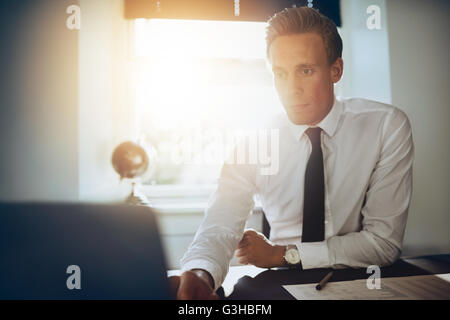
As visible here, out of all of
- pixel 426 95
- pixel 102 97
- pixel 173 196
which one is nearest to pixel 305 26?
pixel 426 95

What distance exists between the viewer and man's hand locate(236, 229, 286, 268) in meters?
0.78

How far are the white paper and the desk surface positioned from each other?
3 centimetres

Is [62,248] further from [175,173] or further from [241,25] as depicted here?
[175,173]

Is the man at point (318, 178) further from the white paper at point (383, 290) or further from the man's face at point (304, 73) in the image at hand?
the white paper at point (383, 290)

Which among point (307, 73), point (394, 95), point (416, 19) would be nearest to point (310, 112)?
point (307, 73)

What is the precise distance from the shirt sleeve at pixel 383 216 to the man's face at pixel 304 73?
0.22 m

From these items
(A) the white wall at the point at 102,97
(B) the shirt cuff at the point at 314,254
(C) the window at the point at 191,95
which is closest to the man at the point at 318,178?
(B) the shirt cuff at the point at 314,254

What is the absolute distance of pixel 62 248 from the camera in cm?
51

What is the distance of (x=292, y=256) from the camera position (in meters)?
0.80

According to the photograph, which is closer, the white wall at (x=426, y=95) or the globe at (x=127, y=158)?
the white wall at (x=426, y=95)

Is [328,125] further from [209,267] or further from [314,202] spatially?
[209,267]

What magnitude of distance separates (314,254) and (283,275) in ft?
0.40

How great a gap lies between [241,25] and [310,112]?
361 millimetres

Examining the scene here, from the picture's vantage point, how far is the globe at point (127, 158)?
1.33 m
